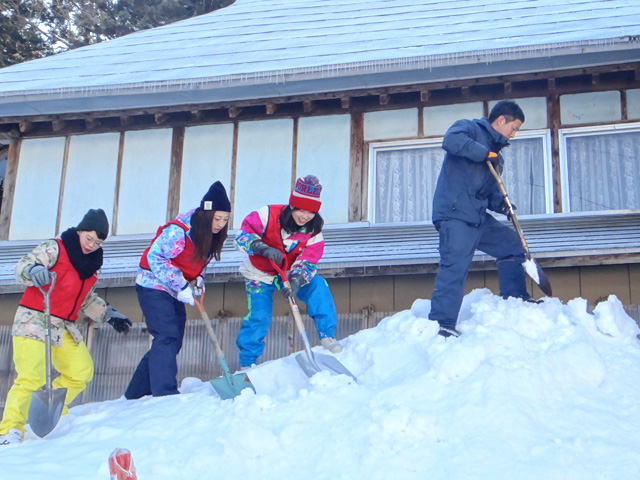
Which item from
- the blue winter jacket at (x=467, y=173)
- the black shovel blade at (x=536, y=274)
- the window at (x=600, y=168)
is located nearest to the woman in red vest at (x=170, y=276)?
the blue winter jacket at (x=467, y=173)

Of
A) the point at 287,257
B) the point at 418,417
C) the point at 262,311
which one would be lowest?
the point at 418,417

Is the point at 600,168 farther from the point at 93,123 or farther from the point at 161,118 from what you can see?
the point at 93,123

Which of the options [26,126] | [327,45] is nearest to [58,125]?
[26,126]

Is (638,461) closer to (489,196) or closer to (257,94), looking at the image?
(489,196)

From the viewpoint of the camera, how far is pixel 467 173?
16.5ft

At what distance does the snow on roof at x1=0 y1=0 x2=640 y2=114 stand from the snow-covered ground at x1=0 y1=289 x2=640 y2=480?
2912 millimetres

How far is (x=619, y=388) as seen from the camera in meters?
4.13

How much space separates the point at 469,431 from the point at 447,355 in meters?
0.63

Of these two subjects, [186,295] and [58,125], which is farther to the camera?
[58,125]

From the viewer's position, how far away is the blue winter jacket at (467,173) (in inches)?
193

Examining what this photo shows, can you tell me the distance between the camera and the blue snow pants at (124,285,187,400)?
191 inches

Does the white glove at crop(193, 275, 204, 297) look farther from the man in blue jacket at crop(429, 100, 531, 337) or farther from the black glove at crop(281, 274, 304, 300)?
the man in blue jacket at crop(429, 100, 531, 337)

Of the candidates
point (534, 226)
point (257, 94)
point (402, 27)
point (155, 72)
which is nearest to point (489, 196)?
point (534, 226)

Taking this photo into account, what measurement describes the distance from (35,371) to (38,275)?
0.64 m
